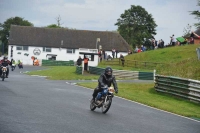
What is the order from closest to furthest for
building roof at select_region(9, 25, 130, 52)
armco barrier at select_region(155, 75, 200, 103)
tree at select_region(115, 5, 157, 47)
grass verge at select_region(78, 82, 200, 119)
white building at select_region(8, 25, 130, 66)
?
grass verge at select_region(78, 82, 200, 119) → armco barrier at select_region(155, 75, 200, 103) → white building at select_region(8, 25, 130, 66) → building roof at select_region(9, 25, 130, 52) → tree at select_region(115, 5, 157, 47)

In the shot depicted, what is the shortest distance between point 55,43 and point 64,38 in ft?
9.56

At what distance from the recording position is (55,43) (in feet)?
360

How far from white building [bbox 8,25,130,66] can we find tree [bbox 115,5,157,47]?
3.37 m

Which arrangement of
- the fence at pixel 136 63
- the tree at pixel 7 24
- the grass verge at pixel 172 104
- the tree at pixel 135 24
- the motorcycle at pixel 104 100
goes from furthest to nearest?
the tree at pixel 7 24 → the tree at pixel 135 24 → the fence at pixel 136 63 → the grass verge at pixel 172 104 → the motorcycle at pixel 104 100

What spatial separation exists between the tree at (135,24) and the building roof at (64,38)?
131 inches

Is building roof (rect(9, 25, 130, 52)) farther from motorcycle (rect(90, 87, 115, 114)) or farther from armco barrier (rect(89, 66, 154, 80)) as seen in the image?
motorcycle (rect(90, 87, 115, 114))

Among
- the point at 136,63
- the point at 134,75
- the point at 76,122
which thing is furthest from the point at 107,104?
the point at 136,63

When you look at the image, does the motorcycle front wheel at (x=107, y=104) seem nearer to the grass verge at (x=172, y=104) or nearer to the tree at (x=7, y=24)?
the grass verge at (x=172, y=104)

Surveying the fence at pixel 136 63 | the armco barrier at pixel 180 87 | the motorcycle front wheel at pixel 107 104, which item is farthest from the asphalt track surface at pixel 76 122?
the fence at pixel 136 63

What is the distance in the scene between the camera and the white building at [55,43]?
108m

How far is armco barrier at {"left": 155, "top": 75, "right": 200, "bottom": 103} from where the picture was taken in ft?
85.3

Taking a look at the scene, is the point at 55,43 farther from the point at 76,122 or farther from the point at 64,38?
the point at 76,122

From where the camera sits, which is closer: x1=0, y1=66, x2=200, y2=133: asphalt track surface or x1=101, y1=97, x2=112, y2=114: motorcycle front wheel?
x1=0, y1=66, x2=200, y2=133: asphalt track surface

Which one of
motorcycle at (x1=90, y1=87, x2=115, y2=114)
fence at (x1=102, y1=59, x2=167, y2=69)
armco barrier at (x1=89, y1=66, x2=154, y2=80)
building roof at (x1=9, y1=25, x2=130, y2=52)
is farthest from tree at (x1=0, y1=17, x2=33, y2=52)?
motorcycle at (x1=90, y1=87, x2=115, y2=114)
